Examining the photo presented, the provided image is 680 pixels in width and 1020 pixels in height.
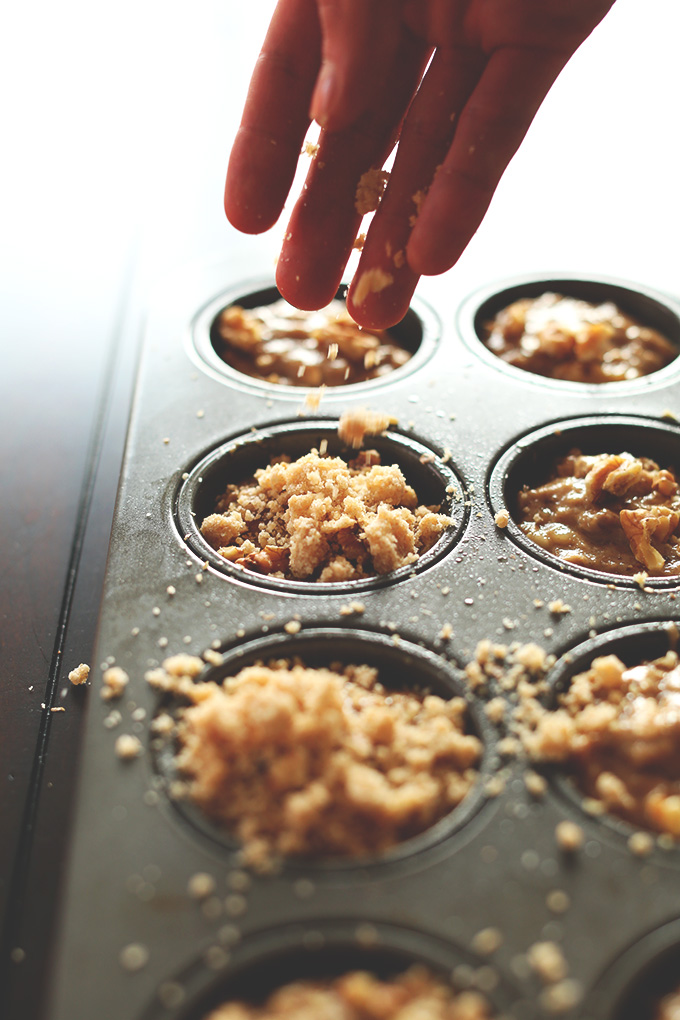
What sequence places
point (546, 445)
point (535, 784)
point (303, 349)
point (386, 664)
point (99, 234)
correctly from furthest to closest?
point (99, 234), point (303, 349), point (546, 445), point (386, 664), point (535, 784)

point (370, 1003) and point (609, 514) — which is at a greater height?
point (609, 514)

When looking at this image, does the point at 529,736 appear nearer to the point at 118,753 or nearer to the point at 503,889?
the point at 503,889

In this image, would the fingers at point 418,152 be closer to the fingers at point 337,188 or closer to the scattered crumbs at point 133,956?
the fingers at point 337,188

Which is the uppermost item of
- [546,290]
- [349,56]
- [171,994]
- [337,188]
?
[349,56]

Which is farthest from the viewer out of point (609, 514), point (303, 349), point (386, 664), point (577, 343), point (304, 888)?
point (303, 349)

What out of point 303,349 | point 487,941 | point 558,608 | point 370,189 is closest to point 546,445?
point 558,608

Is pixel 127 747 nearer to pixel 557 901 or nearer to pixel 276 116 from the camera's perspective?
pixel 557 901

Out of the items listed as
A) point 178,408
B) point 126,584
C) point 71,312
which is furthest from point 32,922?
point 71,312
